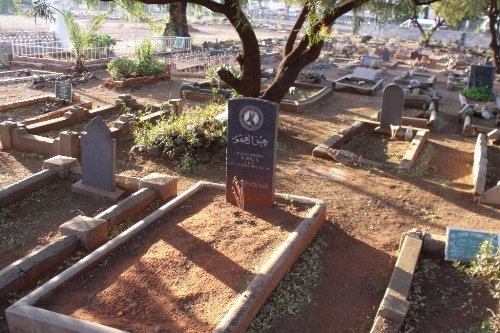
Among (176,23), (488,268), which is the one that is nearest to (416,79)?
(176,23)

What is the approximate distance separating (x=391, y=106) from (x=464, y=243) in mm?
6529

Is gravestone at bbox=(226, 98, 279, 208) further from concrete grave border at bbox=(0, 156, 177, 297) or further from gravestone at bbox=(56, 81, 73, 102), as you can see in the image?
gravestone at bbox=(56, 81, 73, 102)

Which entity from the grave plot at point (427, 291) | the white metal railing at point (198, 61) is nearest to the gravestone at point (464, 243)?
the grave plot at point (427, 291)

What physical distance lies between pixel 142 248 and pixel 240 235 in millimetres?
1109

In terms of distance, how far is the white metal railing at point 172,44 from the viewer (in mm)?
26172

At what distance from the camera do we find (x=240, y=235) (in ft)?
17.9

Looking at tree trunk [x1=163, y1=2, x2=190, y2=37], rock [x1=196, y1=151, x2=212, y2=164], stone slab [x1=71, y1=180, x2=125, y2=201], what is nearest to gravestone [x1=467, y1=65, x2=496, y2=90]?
rock [x1=196, y1=151, x2=212, y2=164]

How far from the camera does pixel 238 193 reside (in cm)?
623

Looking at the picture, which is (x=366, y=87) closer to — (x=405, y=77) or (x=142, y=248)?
(x=405, y=77)

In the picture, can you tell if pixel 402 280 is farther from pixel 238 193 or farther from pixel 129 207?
pixel 129 207

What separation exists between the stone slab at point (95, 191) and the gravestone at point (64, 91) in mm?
5954

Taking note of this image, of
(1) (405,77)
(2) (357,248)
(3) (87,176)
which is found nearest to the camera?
(2) (357,248)

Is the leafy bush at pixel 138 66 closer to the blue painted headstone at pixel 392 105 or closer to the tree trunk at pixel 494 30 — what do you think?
the blue painted headstone at pixel 392 105

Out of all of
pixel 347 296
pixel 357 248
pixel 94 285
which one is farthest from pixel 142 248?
pixel 357 248
